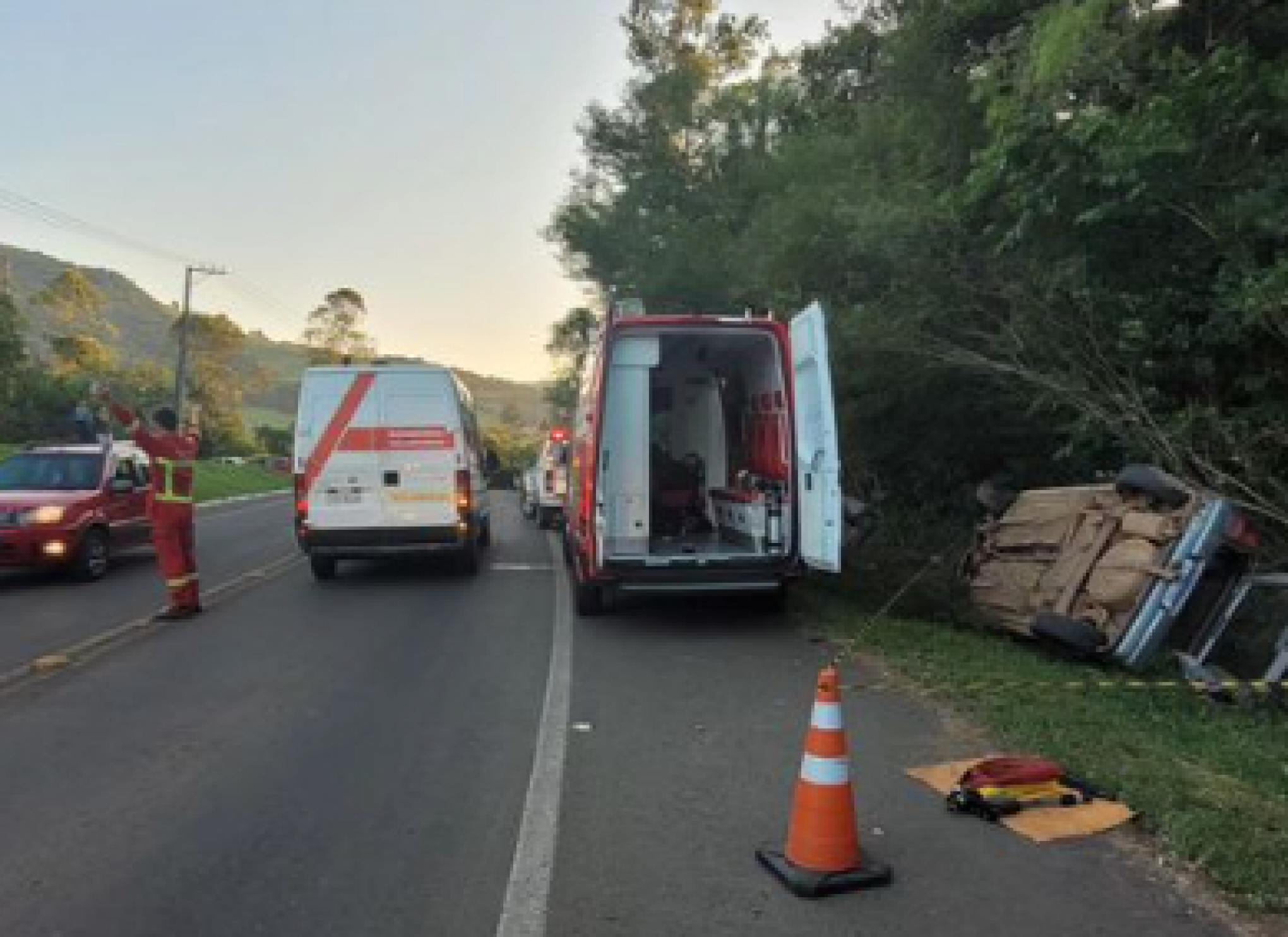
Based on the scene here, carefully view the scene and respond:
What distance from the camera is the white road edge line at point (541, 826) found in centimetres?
398

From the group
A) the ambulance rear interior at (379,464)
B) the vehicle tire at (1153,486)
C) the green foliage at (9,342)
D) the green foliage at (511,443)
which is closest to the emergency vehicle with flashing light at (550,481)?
the ambulance rear interior at (379,464)

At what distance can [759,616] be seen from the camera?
10.9 metres

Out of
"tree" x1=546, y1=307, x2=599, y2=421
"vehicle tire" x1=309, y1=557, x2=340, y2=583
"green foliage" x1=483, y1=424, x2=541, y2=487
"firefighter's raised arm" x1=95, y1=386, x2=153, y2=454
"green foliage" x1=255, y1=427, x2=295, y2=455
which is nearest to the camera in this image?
"firefighter's raised arm" x1=95, y1=386, x2=153, y2=454

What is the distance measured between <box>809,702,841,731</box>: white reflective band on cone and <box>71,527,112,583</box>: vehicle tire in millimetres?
Result: 11410

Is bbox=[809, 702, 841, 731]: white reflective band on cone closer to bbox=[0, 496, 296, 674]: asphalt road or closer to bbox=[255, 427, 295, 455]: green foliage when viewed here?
bbox=[0, 496, 296, 674]: asphalt road

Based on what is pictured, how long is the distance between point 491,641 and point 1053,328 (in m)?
5.91

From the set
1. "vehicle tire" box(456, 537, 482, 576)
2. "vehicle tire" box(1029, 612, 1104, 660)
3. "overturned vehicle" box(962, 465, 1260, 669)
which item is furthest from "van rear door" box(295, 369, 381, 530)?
"vehicle tire" box(1029, 612, 1104, 660)

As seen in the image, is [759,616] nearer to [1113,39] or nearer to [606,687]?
[606,687]

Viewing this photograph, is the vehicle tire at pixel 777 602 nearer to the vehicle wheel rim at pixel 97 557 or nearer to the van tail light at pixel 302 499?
the van tail light at pixel 302 499

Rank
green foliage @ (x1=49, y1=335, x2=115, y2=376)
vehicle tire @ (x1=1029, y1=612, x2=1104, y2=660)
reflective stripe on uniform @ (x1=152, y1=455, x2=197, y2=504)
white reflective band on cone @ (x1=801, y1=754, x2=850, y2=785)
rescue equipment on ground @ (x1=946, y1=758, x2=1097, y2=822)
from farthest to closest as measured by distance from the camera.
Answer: green foliage @ (x1=49, y1=335, x2=115, y2=376) < reflective stripe on uniform @ (x1=152, y1=455, x2=197, y2=504) < vehicle tire @ (x1=1029, y1=612, x2=1104, y2=660) < rescue equipment on ground @ (x1=946, y1=758, x2=1097, y2=822) < white reflective band on cone @ (x1=801, y1=754, x2=850, y2=785)

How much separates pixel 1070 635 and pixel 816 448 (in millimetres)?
2439

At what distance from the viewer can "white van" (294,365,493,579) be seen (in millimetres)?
13297

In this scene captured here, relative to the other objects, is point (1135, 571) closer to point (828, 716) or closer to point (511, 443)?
point (828, 716)

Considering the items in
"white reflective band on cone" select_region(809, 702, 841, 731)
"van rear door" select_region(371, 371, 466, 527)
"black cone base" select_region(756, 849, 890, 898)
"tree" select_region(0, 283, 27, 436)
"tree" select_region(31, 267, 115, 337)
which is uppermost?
"tree" select_region(31, 267, 115, 337)
